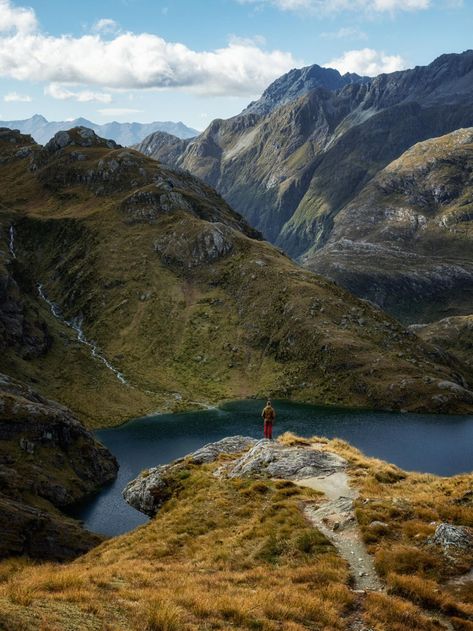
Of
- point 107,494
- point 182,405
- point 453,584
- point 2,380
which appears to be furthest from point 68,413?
point 453,584

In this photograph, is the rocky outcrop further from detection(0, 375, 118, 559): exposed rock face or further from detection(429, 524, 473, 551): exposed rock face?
detection(0, 375, 118, 559): exposed rock face

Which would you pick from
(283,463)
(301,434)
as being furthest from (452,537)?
(301,434)

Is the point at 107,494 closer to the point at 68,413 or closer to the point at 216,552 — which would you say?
the point at 68,413

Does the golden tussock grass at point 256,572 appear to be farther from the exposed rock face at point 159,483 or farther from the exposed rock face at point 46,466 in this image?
the exposed rock face at point 46,466

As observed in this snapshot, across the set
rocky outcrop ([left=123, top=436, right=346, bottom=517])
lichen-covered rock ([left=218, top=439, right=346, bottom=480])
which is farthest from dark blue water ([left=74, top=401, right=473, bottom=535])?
lichen-covered rock ([left=218, top=439, right=346, bottom=480])

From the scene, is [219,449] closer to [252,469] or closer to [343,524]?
[252,469]

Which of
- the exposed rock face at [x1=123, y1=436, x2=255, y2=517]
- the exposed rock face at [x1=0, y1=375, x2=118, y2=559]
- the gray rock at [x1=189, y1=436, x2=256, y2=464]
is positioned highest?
the gray rock at [x1=189, y1=436, x2=256, y2=464]
